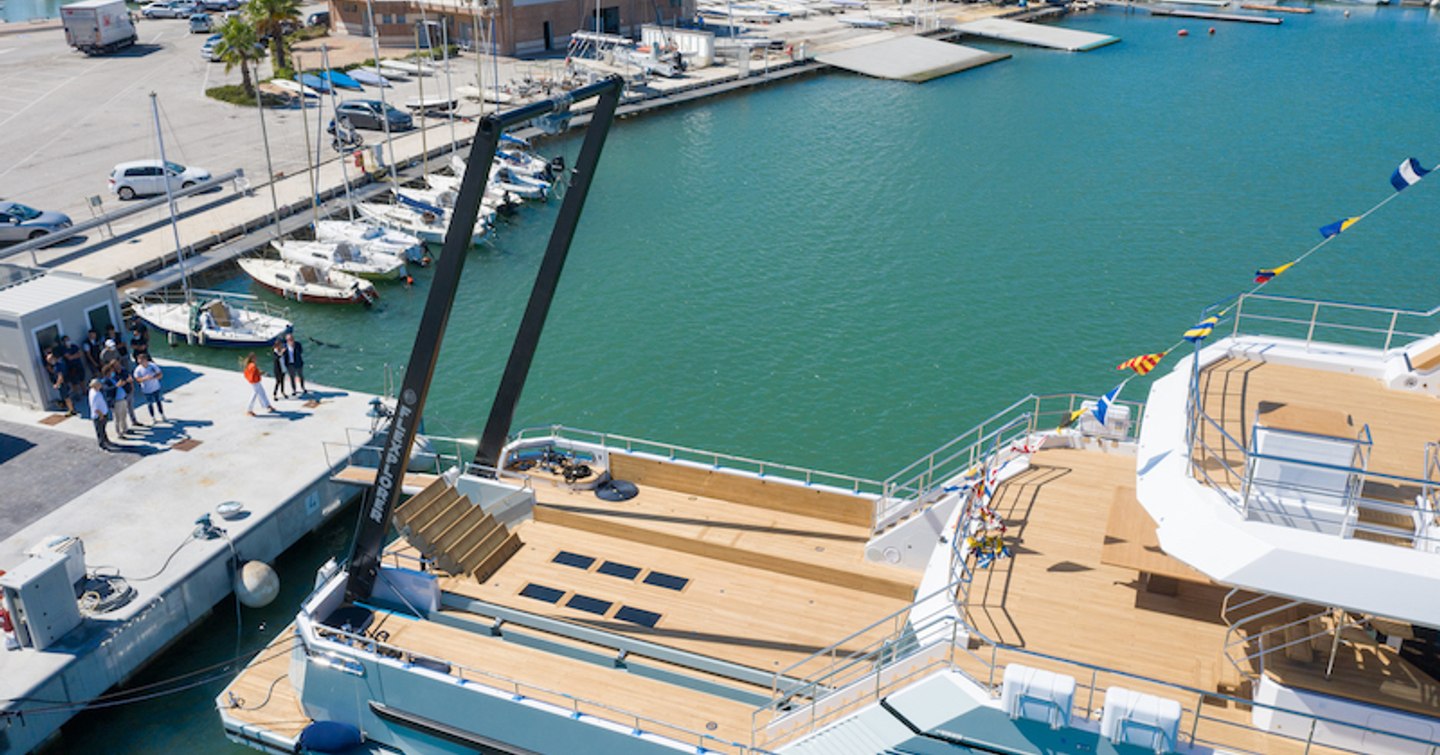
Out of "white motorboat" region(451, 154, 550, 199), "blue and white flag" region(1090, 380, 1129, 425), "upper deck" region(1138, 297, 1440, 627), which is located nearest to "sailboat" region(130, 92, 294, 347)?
"white motorboat" region(451, 154, 550, 199)

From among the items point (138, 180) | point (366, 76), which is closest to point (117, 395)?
point (138, 180)

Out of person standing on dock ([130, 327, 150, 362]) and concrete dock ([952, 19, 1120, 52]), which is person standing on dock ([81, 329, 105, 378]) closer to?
person standing on dock ([130, 327, 150, 362])

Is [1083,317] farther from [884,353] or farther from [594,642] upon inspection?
[594,642]

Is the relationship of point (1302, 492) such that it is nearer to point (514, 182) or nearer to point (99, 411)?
point (99, 411)

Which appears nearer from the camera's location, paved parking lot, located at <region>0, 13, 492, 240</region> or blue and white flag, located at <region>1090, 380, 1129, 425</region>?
blue and white flag, located at <region>1090, 380, 1129, 425</region>

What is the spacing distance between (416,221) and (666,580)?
28.8m

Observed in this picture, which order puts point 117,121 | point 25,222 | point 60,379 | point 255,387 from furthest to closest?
point 117,121
point 25,222
point 255,387
point 60,379

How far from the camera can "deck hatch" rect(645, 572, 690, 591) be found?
16.8m

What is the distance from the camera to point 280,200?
43.1 m

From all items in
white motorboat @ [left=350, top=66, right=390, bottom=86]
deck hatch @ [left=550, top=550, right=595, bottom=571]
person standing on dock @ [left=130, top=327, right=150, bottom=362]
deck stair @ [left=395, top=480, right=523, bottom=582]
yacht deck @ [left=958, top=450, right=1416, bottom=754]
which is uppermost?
white motorboat @ [left=350, top=66, right=390, bottom=86]

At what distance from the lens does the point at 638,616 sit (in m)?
16.1

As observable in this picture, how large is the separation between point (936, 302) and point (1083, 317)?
195 inches

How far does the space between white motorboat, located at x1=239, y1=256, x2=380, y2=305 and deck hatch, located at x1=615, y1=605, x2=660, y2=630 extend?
23.0 meters

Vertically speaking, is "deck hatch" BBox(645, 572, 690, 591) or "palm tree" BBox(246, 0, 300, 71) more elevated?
"palm tree" BBox(246, 0, 300, 71)
